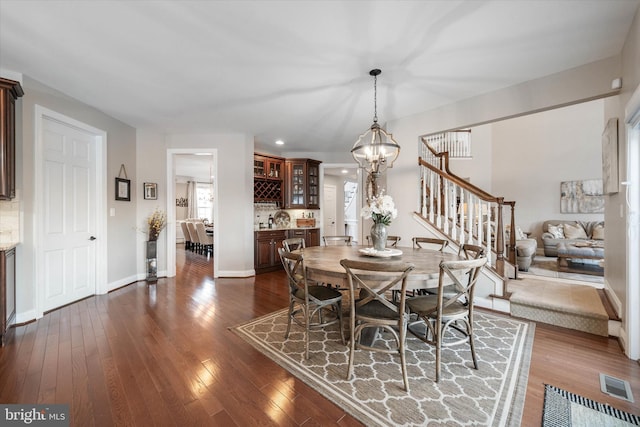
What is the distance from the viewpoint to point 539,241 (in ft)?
22.9

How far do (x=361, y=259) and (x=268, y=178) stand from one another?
152 inches

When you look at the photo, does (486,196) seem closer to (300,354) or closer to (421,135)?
(421,135)

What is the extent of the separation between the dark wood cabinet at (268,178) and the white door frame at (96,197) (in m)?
2.44

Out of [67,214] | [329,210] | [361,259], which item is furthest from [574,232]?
[67,214]

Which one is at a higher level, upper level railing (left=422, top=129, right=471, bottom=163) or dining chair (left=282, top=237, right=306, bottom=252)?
upper level railing (left=422, top=129, right=471, bottom=163)

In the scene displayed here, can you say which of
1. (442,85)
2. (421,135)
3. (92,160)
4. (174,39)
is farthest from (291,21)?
(92,160)

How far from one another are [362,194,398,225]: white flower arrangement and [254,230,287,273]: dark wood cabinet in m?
3.17

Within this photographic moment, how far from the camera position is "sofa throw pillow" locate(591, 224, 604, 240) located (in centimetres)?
575

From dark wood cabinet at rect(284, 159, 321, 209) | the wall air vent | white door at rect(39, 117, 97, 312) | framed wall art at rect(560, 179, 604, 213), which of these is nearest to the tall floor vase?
white door at rect(39, 117, 97, 312)

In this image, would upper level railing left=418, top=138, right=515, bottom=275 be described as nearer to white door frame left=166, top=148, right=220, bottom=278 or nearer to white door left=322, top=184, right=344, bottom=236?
white door frame left=166, top=148, right=220, bottom=278

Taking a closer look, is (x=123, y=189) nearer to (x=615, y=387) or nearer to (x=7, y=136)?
(x=7, y=136)

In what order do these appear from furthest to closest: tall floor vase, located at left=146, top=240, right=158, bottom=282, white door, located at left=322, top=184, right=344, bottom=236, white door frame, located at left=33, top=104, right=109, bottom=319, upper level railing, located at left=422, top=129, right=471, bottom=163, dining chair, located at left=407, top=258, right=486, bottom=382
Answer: white door, located at left=322, top=184, right=344, bottom=236, upper level railing, located at left=422, top=129, right=471, bottom=163, tall floor vase, located at left=146, top=240, right=158, bottom=282, white door frame, located at left=33, top=104, right=109, bottom=319, dining chair, located at left=407, top=258, right=486, bottom=382

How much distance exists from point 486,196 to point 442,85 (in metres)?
1.40

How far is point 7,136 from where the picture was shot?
2.47 metres
